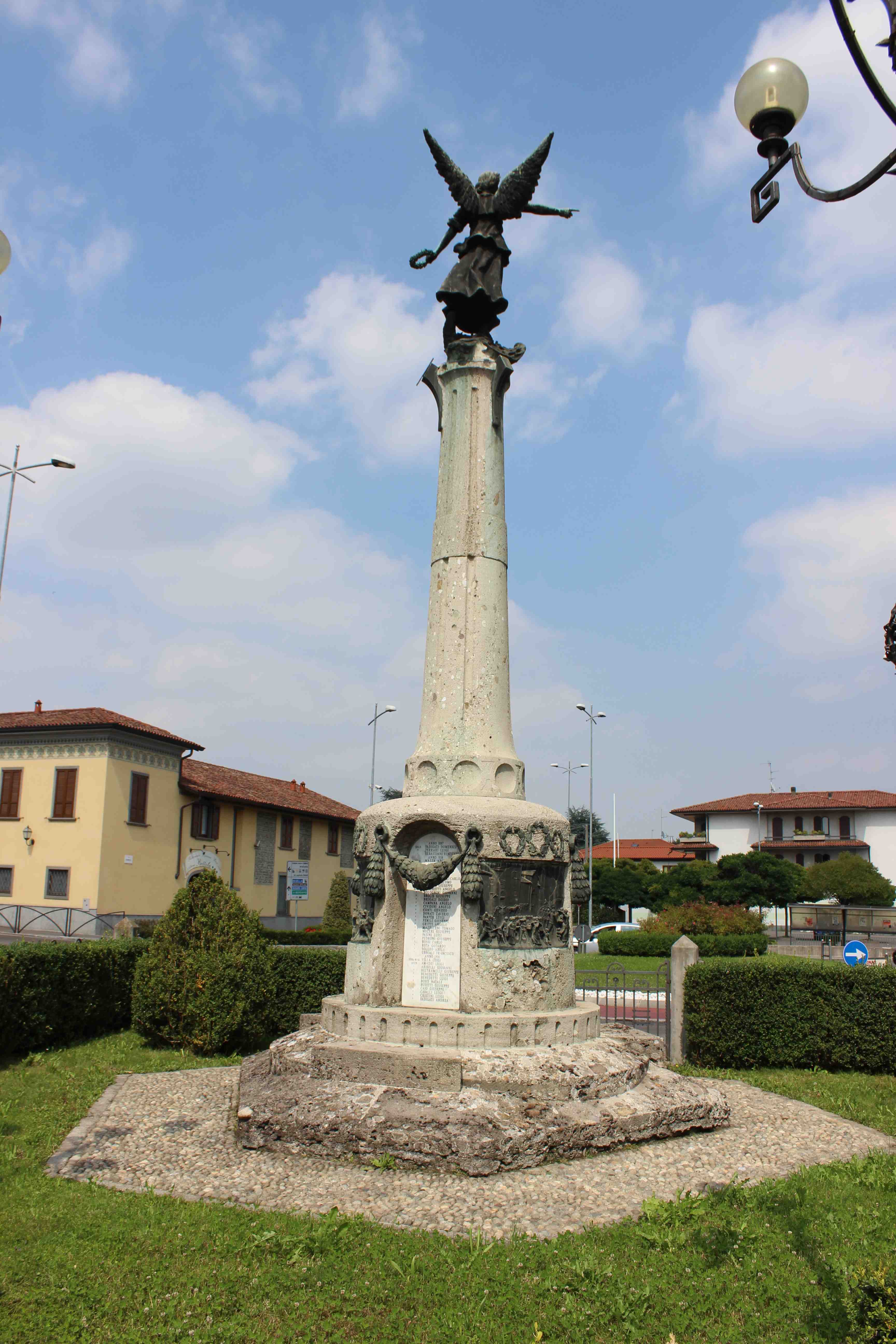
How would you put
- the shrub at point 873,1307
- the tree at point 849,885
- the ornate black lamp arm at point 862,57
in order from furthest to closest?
1. the tree at point 849,885
2. the ornate black lamp arm at point 862,57
3. the shrub at point 873,1307

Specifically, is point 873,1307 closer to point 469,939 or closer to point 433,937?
point 469,939

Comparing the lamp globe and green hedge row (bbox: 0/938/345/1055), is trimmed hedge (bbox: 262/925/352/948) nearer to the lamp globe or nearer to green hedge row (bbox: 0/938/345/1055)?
green hedge row (bbox: 0/938/345/1055)

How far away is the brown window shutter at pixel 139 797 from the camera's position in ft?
92.3

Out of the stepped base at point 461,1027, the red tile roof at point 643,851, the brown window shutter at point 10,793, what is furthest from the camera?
the red tile roof at point 643,851

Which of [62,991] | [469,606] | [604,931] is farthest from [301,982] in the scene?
[604,931]

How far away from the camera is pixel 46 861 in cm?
2730

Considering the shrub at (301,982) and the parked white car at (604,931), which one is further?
the parked white car at (604,931)

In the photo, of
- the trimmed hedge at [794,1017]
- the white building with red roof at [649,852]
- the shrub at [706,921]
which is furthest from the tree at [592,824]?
the trimmed hedge at [794,1017]

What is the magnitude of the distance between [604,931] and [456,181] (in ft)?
96.5

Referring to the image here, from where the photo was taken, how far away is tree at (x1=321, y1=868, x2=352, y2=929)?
32125 mm

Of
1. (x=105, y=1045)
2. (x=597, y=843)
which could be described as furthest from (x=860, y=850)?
(x=105, y=1045)

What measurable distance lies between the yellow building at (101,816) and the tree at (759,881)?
22.5 m

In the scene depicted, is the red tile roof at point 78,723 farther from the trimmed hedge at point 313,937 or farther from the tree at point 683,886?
the tree at point 683,886

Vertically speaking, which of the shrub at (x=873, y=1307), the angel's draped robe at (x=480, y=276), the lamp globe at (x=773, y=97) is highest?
the angel's draped robe at (x=480, y=276)
